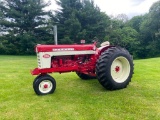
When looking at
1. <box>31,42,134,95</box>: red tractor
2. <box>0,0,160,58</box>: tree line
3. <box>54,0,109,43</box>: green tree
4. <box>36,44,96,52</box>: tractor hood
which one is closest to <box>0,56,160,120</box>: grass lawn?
<box>31,42,134,95</box>: red tractor

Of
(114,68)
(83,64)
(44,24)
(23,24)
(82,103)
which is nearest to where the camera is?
(82,103)

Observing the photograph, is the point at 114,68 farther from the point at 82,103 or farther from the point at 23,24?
the point at 23,24

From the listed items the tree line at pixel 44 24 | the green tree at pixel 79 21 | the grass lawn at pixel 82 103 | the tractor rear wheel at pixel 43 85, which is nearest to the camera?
the grass lawn at pixel 82 103

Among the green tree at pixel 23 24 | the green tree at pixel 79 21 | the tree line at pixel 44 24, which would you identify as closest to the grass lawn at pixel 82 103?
the tree line at pixel 44 24

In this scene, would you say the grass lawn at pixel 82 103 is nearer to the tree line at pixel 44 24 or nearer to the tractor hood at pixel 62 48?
the tractor hood at pixel 62 48

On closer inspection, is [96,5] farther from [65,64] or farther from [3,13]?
[65,64]

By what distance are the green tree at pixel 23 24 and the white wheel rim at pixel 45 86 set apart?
640 inches

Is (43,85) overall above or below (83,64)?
below

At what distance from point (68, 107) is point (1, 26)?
64.9ft

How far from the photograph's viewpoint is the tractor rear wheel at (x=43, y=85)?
3.98m

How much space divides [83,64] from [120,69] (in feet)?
2.93

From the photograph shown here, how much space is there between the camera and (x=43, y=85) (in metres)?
4.01

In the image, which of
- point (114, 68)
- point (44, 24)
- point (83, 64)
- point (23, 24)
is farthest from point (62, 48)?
point (44, 24)

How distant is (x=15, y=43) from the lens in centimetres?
2017
